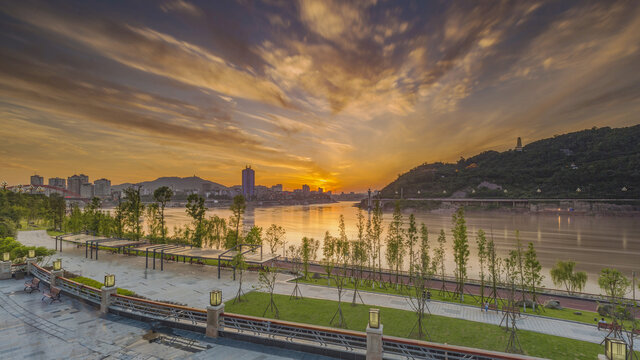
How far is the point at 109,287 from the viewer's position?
1193cm

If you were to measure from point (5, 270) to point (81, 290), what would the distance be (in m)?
8.39

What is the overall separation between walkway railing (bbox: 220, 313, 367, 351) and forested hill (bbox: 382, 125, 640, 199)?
411 ft

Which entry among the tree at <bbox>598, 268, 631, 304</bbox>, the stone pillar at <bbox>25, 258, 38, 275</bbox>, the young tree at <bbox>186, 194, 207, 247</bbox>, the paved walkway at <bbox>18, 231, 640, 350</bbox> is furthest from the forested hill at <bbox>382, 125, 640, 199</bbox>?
the stone pillar at <bbox>25, 258, 38, 275</bbox>

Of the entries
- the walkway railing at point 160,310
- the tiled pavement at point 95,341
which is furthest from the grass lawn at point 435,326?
the tiled pavement at point 95,341

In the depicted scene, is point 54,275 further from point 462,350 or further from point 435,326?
point 435,326

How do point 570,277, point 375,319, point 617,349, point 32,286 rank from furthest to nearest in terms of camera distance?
point 570,277
point 32,286
point 375,319
point 617,349

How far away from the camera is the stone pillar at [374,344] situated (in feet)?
25.8

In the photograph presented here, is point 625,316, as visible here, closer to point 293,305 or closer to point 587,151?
point 293,305

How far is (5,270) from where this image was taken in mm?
16781

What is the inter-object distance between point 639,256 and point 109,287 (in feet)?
203

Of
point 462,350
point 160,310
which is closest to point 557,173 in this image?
point 462,350

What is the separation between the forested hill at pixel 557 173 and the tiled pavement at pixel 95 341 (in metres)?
128

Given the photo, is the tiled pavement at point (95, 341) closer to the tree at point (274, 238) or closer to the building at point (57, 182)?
the tree at point (274, 238)

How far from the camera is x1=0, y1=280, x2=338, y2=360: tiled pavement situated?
8555 millimetres
